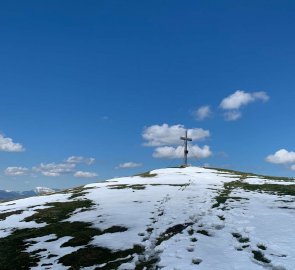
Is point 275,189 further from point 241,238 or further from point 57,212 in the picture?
point 241,238

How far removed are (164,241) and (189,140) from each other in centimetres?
8811

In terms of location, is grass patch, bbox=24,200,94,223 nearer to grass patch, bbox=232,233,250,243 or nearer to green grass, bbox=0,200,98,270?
green grass, bbox=0,200,98,270

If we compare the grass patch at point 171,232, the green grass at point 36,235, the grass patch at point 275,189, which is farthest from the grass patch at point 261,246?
the grass patch at point 275,189

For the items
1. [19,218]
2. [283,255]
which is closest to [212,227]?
[283,255]

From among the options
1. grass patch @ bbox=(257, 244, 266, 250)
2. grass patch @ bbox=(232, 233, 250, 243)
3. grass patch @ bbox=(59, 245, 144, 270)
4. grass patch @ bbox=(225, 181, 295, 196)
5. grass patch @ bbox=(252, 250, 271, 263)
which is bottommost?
grass patch @ bbox=(59, 245, 144, 270)

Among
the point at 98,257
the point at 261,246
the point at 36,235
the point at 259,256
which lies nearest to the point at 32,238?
the point at 36,235

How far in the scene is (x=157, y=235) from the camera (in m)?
23.6

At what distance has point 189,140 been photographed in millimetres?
109000

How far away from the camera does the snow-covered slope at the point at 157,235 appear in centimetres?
1852

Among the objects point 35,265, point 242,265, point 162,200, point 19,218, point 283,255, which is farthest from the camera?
point 162,200

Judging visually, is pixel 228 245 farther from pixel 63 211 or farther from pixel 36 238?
pixel 63 211

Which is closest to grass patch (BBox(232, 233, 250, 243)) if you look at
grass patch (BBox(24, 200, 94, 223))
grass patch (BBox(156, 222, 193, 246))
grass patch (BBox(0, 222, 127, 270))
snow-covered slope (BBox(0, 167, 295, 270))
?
snow-covered slope (BBox(0, 167, 295, 270))

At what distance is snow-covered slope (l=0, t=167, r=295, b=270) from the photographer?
18516 mm

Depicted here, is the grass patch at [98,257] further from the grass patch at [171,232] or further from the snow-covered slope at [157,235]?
the grass patch at [171,232]
